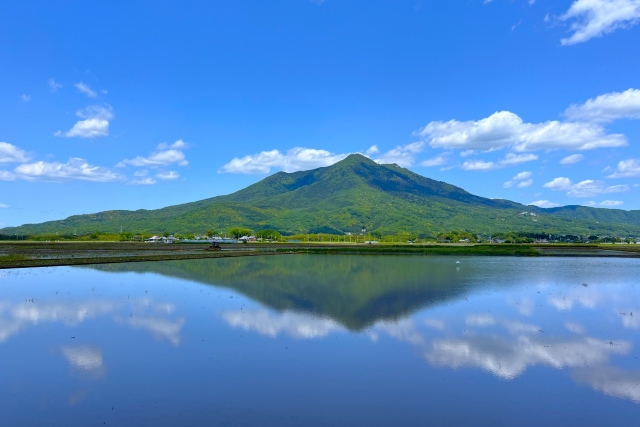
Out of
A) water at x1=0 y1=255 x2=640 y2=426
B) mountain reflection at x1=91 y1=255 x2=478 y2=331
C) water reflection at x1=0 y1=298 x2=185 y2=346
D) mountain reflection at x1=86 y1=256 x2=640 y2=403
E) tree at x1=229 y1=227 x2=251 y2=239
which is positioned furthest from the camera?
tree at x1=229 y1=227 x2=251 y2=239

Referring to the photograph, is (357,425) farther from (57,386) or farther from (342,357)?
(57,386)

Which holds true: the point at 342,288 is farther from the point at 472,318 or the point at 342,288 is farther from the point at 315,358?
the point at 315,358

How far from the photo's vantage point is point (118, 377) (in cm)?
1005

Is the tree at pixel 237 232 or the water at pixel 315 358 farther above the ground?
the tree at pixel 237 232

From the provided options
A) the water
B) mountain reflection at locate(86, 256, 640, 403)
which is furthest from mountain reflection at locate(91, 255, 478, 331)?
the water

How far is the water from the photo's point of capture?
836cm

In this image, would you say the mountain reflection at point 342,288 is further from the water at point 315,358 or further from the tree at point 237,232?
the tree at point 237,232

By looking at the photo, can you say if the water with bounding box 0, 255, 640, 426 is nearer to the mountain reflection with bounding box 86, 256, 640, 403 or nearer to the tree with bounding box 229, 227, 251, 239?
the mountain reflection with bounding box 86, 256, 640, 403

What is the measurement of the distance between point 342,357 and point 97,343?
23.8 ft

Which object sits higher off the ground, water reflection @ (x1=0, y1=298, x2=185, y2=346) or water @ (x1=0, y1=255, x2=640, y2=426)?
water reflection @ (x1=0, y1=298, x2=185, y2=346)

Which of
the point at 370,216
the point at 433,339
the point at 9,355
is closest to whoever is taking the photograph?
the point at 9,355

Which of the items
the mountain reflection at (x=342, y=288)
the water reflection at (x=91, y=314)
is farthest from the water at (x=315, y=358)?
the mountain reflection at (x=342, y=288)

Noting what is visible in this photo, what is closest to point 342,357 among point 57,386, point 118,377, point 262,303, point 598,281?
point 118,377

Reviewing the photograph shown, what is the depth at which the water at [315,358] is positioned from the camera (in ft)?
27.4
